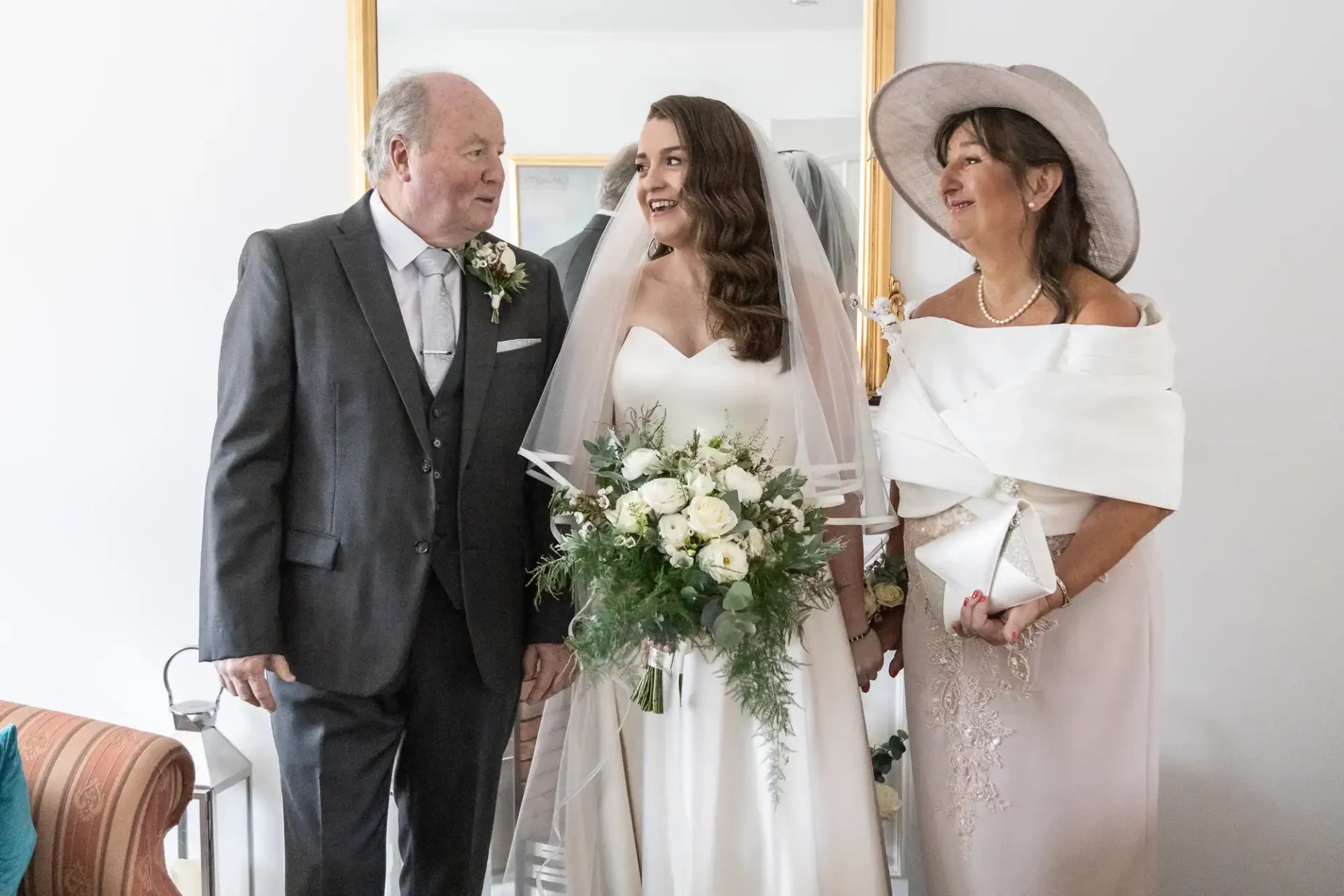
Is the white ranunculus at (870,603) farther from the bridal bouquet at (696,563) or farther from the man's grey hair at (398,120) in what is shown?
the man's grey hair at (398,120)

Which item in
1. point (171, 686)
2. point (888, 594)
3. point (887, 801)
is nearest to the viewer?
point (888, 594)

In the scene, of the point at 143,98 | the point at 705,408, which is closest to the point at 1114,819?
the point at 705,408

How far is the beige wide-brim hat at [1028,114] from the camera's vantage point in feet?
6.29

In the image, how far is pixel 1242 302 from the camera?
8.96ft

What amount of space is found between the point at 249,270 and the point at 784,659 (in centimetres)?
121

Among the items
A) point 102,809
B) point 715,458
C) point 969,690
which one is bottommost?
point 102,809

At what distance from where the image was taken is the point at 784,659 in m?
1.86

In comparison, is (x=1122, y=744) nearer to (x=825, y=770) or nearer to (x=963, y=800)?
(x=963, y=800)

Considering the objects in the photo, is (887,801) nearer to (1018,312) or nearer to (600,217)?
(1018,312)

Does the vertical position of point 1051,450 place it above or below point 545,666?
above

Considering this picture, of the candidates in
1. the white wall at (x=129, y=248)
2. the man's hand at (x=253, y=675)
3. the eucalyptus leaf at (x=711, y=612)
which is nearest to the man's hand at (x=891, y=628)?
the eucalyptus leaf at (x=711, y=612)

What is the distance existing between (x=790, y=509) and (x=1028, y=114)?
883 mm

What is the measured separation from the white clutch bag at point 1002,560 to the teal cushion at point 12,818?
157 cm

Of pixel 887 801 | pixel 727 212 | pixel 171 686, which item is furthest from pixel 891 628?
pixel 171 686
